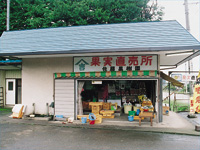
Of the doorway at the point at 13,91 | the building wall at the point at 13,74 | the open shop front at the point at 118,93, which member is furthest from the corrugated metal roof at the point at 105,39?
the doorway at the point at 13,91

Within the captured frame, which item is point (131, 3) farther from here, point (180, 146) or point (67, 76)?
point (180, 146)

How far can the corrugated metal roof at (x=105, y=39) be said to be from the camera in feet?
29.6

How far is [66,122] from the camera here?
33.2ft

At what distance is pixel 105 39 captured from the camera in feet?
32.4

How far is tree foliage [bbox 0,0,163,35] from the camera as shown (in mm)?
19734

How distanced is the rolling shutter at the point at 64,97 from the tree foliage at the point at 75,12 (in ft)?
34.8

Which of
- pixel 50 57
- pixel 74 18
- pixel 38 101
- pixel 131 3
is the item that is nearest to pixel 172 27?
pixel 50 57

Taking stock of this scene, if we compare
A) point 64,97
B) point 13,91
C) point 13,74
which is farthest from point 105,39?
point 13,91

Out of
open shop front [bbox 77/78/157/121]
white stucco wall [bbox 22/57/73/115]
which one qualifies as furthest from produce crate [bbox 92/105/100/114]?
white stucco wall [bbox 22/57/73/115]

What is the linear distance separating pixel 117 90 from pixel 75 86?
478cm

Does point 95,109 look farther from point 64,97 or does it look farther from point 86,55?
point 86,55

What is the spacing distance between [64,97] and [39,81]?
6.99 feet

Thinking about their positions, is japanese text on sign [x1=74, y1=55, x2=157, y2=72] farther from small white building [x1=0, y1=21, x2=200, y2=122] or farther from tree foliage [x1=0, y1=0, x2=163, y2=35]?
tree foliage [x1=0, y1=0, x2=163, y2=35]

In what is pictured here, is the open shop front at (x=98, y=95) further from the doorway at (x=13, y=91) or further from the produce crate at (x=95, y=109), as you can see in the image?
the doorway at (x=13, y=91)
